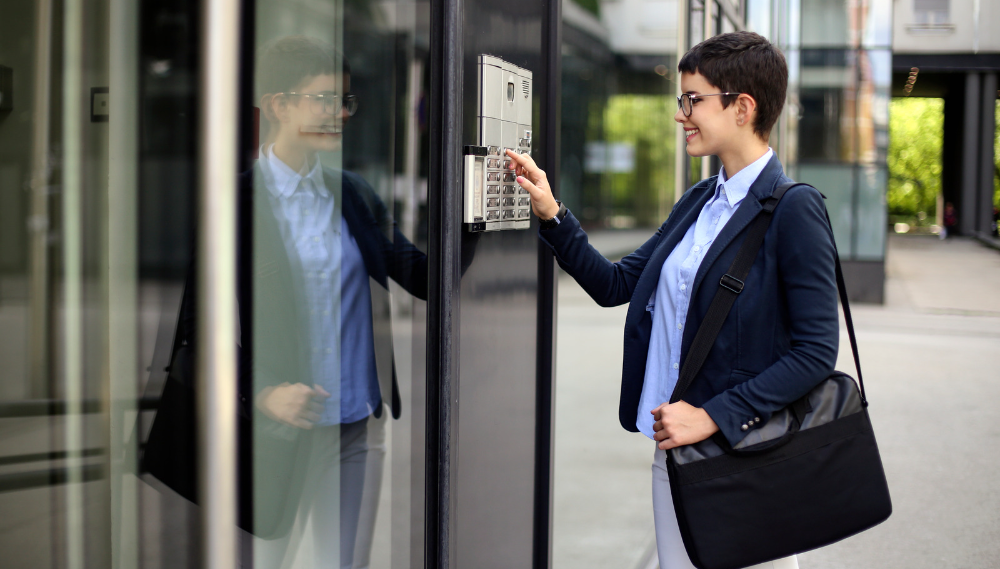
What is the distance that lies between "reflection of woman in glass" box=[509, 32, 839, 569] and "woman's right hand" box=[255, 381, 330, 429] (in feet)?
2.54

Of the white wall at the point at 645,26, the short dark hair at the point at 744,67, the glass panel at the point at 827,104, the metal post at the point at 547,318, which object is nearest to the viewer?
the short dark hair at the point at 744,67

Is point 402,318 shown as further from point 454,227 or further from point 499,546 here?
point 499,546

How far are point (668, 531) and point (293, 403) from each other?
3.55 ft

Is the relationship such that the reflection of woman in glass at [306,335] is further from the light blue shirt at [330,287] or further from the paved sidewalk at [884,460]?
the paved sidewalk at [884,460]

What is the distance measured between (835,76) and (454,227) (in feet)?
44.4

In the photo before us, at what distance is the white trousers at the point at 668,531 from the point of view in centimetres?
224

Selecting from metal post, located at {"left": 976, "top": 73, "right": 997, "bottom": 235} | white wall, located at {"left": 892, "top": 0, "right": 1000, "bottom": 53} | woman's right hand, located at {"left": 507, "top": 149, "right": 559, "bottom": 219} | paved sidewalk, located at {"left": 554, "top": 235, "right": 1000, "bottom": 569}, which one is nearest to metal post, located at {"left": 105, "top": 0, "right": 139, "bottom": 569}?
woman's right hand, located at {"left": 507, "top": 149, "right": 559, "bottom": 219}

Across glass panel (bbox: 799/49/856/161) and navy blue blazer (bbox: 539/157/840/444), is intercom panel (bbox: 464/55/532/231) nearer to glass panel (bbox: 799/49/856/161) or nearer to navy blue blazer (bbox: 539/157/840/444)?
navy blue blazer (bbox: 539/157/840/444)

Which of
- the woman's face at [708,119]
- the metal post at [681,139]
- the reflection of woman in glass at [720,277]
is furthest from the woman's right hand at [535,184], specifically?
the metal post at [681,139]

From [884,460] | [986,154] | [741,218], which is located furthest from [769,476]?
[986,154]

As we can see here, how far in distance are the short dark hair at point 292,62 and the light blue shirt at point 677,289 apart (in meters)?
0.94

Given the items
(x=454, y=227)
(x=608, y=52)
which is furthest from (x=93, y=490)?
(x=608, y=52)

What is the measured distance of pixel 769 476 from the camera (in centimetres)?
198

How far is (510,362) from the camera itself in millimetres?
2326
